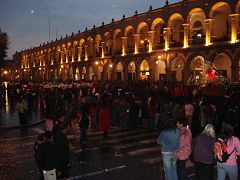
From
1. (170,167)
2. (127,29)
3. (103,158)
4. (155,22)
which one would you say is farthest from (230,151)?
(127,29)

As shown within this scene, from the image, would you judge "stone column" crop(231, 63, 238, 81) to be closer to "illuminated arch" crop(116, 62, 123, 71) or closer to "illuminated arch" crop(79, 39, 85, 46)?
"illuminated arch" crop(116, 62, 123, 71)

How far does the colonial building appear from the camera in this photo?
29.7 meters

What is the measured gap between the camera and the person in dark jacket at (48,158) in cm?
701

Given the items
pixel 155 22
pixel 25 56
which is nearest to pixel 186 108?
pixel 155 22

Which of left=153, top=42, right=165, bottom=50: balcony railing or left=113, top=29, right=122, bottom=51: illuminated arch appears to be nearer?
left=153, top=42, right=165, bottom=50: balcony railing

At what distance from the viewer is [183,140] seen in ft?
25.9

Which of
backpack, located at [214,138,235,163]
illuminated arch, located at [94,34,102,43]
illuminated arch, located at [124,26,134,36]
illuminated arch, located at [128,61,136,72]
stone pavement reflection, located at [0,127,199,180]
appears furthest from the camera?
illuminated arch, located at [94,34,102,43]

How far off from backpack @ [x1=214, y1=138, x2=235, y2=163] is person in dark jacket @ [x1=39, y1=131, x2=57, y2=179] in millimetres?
3385

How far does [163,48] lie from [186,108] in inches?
863

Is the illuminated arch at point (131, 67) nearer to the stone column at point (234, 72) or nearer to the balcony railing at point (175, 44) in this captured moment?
the balcony railing at point (175, 44)

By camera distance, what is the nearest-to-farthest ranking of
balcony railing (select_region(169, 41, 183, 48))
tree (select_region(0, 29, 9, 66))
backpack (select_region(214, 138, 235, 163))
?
backpack (select_region(214, 138, 235, 163)), tree (select_region(0, 29, 9, 66)), balcony railing (select_region(169, 41, 183, 48))

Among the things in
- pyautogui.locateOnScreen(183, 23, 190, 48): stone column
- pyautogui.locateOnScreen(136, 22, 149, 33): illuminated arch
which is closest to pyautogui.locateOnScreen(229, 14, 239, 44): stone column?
pyautogui.locateOnScreen(183, 23, 190, 48): stone column

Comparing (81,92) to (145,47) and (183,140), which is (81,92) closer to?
(145,47)

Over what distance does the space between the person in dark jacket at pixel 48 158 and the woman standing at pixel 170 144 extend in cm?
244
